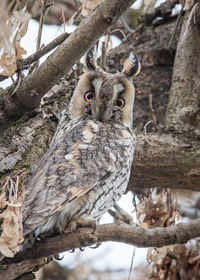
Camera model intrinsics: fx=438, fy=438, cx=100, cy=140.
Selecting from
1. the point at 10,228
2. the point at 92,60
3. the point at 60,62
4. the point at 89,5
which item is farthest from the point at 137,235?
the point at 92,60

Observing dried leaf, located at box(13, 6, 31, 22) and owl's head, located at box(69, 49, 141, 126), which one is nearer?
dried leaf, located at box(13, 6, 31, 22)

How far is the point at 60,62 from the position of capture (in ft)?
6.41

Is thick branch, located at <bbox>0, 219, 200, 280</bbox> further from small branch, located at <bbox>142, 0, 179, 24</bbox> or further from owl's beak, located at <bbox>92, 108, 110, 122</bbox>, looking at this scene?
small branch, located at <bbox>142, 0, 179, 24</bbox>

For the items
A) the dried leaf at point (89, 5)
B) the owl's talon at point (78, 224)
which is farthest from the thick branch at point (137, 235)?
the dried leaf at point (89, 5)

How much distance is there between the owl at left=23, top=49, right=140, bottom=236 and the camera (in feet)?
6.28

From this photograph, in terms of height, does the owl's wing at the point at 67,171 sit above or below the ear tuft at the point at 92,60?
below

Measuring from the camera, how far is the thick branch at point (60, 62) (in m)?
1.83

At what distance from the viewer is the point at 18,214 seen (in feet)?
4.94

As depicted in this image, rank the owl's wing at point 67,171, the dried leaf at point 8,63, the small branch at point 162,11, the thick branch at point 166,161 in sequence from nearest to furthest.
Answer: the dried leaf at point 8,63, the owl's wing at point 67,171, the thick branch at point 166,161, the small branch at point 162,11

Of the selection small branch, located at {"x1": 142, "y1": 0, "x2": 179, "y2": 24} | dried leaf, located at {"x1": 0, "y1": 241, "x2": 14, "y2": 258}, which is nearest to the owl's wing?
dried leaf, located at {"x1": 0, "y1": 241, "x2": 14, "y2": 258}

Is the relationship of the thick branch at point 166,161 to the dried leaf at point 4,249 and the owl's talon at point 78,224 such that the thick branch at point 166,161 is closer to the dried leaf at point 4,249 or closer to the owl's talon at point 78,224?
the owl's talon at point 78,224

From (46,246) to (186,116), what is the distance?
1365mm

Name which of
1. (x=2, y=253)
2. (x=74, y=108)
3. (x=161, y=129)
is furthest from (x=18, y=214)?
(x=161, y=129)

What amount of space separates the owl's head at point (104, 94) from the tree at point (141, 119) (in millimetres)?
203
